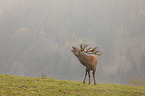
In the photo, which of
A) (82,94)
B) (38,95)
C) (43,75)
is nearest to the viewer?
(38,95)

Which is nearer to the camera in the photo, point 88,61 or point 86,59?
point 86,59

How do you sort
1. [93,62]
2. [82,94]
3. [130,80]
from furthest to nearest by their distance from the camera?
[130,80]
[93,62]
[82,94]

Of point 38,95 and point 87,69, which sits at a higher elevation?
point 87,69

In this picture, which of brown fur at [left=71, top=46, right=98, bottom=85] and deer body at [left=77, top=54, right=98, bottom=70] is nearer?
brown fur at [left=71, top=46, right=98, bottom=85]

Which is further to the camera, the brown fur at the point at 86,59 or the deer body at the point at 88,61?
the deer body at the point at 88,61

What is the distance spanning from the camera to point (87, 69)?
17.1 meters

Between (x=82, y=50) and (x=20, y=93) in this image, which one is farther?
(x=82, y=50)

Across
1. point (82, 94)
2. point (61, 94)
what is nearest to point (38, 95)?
point (61, 94)

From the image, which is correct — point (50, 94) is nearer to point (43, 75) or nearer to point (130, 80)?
point (43, 75)

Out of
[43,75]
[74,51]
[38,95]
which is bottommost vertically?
[38,95]

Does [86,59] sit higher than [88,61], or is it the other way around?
[86,59]

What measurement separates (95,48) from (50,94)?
8.85 metres

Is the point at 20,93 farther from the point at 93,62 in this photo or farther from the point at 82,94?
the point at 93,62

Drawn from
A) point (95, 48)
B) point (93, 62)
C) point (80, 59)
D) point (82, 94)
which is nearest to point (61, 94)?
point (82, 94)
